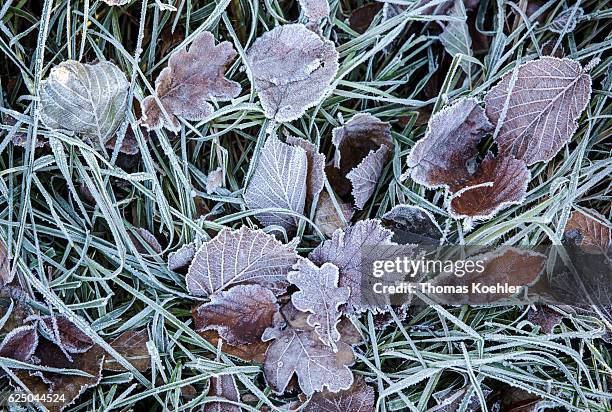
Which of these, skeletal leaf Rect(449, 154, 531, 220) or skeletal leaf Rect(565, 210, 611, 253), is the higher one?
skeletal leaf Rect(449, 154, 531, 220)

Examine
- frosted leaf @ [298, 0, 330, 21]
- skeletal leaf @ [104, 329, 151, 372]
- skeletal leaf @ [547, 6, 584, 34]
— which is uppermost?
frosted leaf @ [298, 0, 330, 21]

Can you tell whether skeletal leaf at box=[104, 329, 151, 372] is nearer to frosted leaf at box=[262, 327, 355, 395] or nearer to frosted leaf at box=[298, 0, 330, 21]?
frosted leaf at box=[262, 327, 355, 395]

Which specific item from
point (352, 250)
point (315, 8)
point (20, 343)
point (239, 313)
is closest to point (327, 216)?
point (352, 250)

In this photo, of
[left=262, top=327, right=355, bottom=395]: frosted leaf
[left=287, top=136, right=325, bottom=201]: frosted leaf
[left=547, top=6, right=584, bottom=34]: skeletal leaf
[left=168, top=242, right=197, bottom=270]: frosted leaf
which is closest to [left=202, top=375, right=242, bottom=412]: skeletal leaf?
[left=262, top=327, right=355, bottom=395]: frosted leaf

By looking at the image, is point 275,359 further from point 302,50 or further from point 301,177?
point 302,50

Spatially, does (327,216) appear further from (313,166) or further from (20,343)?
(20,343)

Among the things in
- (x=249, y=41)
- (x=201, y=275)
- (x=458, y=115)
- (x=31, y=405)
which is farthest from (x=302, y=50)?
(x=31, y=405)
